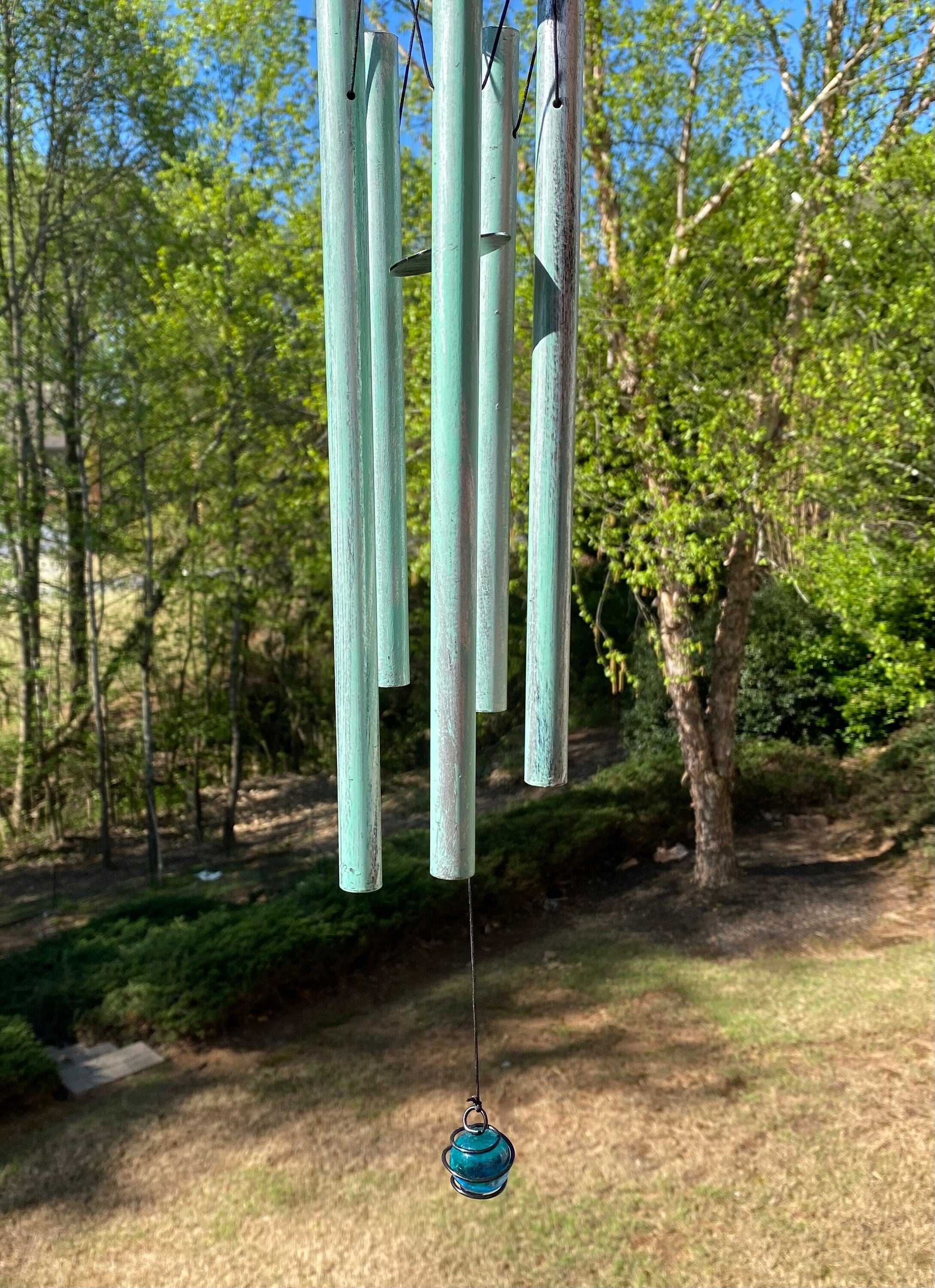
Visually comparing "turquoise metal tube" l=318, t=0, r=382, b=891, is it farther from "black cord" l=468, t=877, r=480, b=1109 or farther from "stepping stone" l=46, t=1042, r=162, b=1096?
"stepping stone" l=46, t=1042, r=162, b=1096

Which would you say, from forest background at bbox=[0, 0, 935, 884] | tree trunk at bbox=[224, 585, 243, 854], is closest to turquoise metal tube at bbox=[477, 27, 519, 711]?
forest background at bbox=[0, 0, 935, 884]

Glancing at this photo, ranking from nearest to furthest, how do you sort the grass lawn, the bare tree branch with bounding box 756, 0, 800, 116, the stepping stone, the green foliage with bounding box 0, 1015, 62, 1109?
1. the grass lawn
2. the green foliage with bounding box 0, 1015, 62, 1109
3. the stepping stone
4. the bare tree branch with bounding box 756, 0, 800, 116

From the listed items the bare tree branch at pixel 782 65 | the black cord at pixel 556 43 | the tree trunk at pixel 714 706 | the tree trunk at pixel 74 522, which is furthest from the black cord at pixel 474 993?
the tree trunk at pixel 74 522

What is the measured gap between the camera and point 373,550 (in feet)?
7.23

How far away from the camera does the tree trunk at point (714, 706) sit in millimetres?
8430

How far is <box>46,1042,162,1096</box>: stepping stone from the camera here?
268 inches

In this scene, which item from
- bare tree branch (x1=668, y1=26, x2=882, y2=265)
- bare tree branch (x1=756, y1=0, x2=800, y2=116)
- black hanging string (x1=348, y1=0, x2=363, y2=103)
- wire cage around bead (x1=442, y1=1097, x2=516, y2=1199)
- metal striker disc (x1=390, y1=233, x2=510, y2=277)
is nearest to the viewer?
black hanging string (x1=348, y1=0, x2=363, y2=103)

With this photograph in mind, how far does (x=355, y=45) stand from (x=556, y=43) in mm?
409

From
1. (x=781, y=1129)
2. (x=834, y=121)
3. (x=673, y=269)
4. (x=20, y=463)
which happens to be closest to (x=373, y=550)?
(x=781, y=1129)

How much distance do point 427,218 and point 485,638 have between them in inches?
264

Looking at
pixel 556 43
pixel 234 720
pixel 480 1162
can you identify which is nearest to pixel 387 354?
pixel 556 43

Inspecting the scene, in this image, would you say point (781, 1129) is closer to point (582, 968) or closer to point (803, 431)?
point (582, 968)

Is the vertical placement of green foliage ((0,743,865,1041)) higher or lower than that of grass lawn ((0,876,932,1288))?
higher

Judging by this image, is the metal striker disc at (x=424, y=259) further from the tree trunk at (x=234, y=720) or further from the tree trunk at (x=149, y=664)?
the tree trunk at (x=234, y=720)
